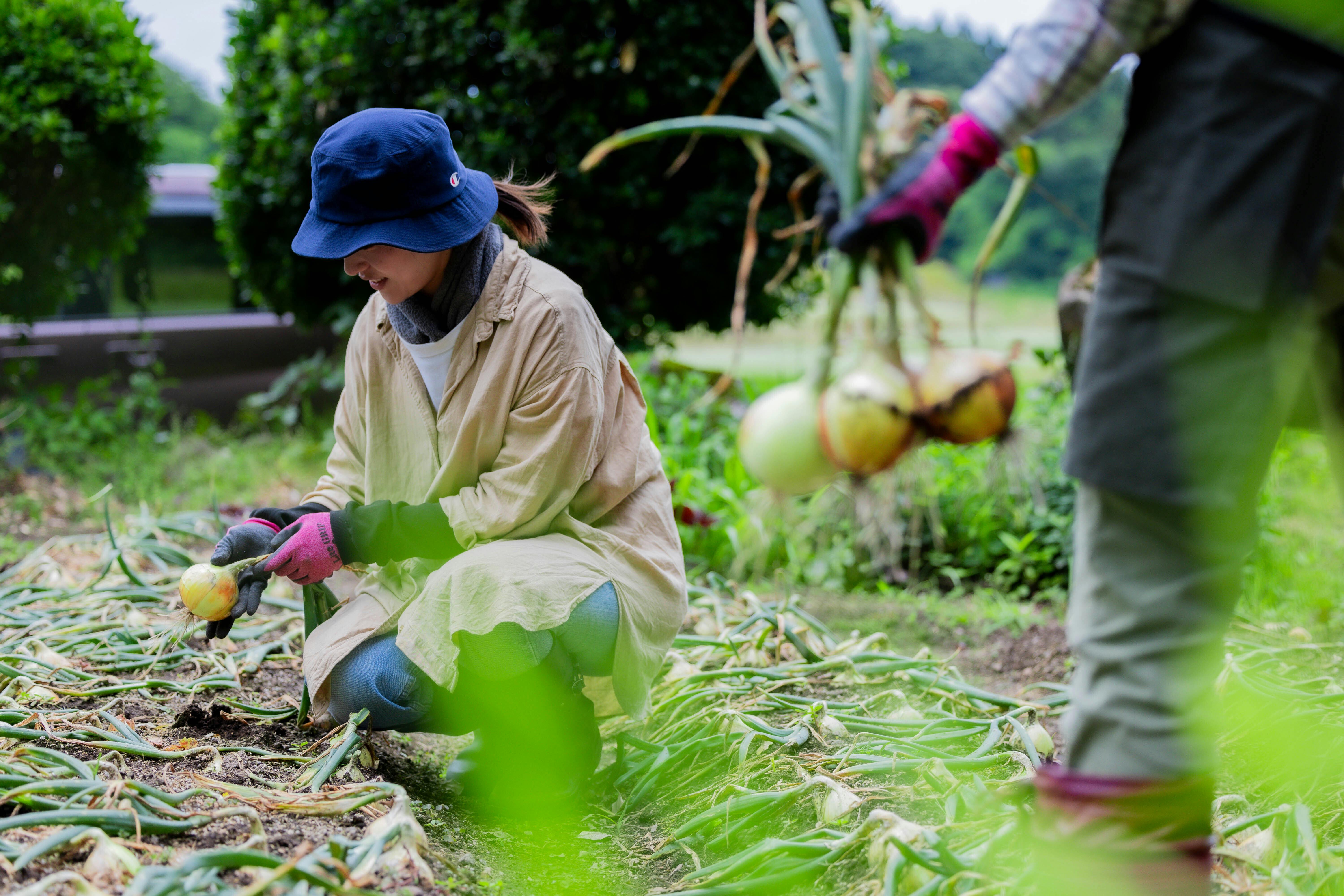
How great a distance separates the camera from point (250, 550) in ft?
6.50

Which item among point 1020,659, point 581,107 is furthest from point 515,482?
point 581,107

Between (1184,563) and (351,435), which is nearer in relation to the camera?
(1184,563)

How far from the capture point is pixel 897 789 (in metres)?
1.85

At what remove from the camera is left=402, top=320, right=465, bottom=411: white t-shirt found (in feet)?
6.38

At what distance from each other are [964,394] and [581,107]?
12.1 feet

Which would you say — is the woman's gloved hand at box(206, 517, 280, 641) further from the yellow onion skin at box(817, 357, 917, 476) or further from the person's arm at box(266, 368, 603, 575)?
the yellow onion skin at box(817, 357, 917, 476)

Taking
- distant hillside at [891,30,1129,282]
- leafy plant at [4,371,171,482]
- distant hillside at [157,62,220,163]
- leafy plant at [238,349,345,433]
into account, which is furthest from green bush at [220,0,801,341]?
distant hillside at [157,62,220,163]

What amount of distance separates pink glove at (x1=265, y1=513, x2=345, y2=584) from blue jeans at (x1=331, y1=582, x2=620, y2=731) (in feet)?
0.58

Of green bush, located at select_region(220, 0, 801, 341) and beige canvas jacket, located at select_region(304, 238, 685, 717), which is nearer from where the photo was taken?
beige canvas jacket, located at select_region(304, 238, 685, 717)

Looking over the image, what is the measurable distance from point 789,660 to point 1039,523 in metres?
1.36

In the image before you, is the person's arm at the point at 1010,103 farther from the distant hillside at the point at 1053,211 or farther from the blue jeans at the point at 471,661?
the distant hillside at the point at 1053,211

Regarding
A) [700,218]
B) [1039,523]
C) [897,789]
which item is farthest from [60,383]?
[897,789]

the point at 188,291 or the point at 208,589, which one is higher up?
the point at 208,589

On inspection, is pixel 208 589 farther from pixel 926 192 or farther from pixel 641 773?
pixel 926 192
